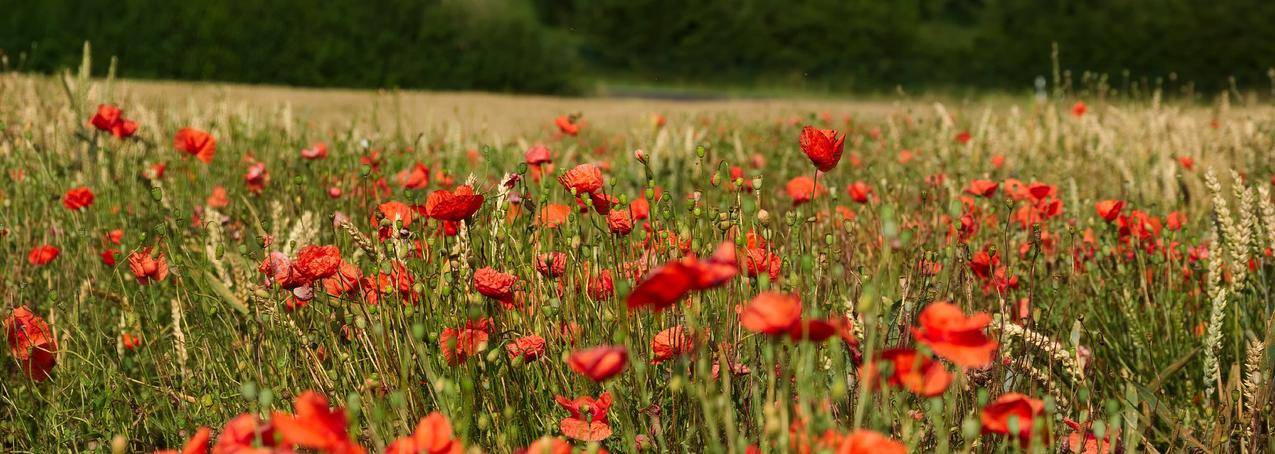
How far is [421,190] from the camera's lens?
10.6 feet

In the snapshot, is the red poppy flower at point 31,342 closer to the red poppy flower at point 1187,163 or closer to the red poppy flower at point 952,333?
the red poppy flower at point 952,333

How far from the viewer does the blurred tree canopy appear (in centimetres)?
1198

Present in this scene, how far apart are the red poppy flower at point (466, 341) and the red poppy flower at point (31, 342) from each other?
0.71m

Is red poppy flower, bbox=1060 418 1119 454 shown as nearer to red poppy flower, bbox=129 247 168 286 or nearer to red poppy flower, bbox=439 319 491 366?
red poppy flower, bbox=439 319 491 366

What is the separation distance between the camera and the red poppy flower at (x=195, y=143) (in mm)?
2596

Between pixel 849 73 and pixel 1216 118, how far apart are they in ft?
53.4

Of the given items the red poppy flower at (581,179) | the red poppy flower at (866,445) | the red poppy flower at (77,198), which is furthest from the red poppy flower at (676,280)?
the red poppy flower at (77,198)

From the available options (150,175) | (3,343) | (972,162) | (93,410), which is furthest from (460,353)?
(972,162)

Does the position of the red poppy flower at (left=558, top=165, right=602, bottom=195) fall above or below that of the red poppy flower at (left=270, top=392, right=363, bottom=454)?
above

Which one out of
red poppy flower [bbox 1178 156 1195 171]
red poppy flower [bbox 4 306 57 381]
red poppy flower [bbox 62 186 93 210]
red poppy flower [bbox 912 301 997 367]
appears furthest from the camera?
red poppy flower [bbox 1178 156 1195 171]

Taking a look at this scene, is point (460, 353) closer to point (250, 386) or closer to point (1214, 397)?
point (250, 386)

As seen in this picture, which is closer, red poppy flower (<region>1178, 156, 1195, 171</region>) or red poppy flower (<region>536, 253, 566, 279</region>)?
red poppy flower (<region>536, 253, 566, 279</region>)

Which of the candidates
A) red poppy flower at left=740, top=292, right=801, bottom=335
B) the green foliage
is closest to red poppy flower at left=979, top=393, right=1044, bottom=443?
red poppy flower at left=740, top=292, right=801, bottom=335

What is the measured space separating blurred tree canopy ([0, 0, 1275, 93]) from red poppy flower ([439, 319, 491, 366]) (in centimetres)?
752
